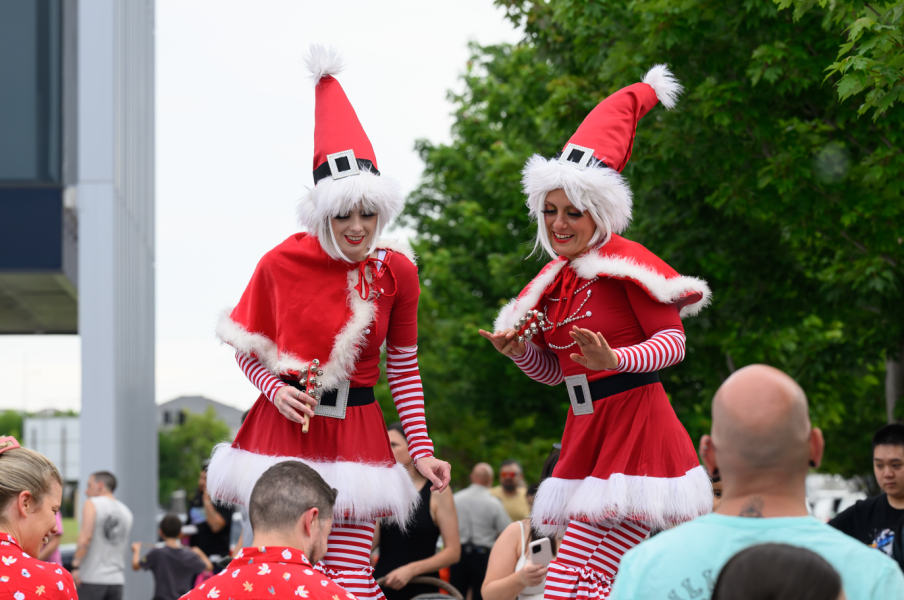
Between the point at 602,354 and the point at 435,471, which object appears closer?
the point at 602,354

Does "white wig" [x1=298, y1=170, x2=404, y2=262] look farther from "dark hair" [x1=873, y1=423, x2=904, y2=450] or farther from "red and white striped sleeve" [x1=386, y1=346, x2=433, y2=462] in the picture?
"dark hair" [x1=873, y1=423, x2=904, y2=450]

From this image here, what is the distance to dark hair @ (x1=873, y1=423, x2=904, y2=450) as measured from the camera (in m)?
5.75

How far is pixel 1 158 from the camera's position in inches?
511

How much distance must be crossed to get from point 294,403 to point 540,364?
1.01m

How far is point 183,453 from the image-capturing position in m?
97.5

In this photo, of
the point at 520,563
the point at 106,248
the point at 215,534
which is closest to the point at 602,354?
the point at 520,563

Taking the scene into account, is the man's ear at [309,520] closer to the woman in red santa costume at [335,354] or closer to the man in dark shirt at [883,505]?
the woman in red santa costume at [335,354]

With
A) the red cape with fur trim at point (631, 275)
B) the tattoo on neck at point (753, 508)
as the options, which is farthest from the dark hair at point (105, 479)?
the tattoo on neck at point (753, 508)

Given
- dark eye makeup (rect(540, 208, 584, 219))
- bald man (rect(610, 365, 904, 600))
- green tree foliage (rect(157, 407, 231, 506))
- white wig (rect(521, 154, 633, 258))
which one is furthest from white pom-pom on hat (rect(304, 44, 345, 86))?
green tree foliage (rect(157, 407, 231, 506))

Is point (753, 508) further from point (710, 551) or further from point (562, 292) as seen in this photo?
point (562, 292)

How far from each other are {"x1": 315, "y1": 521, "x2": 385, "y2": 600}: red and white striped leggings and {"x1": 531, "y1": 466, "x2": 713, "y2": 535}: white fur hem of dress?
0.73m

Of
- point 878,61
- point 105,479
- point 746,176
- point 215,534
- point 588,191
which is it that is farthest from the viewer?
point 105,479

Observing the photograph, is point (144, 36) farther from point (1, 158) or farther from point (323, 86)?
point (323, 86)

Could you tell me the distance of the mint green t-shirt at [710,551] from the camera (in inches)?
80.0
